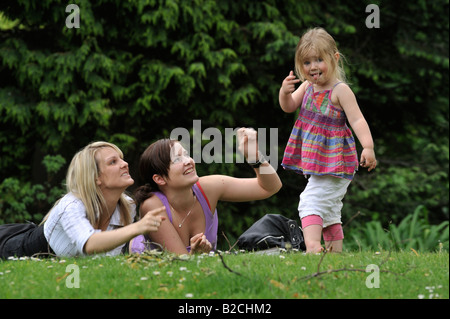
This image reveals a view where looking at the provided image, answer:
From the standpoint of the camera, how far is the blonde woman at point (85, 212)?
410cm

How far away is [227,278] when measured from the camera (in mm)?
3230

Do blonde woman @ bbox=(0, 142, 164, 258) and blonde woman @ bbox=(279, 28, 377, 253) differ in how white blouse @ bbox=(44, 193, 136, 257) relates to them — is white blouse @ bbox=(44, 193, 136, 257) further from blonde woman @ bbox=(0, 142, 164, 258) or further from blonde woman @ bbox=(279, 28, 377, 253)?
blonde woman @ bbox=(279, 28, 377, 253)

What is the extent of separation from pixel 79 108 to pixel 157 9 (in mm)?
1599

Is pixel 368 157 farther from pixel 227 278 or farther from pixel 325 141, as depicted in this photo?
pixel 227 278

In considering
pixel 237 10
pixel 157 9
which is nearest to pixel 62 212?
pixel 157 9

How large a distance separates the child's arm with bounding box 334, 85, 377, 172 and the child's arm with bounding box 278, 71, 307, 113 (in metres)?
0.33

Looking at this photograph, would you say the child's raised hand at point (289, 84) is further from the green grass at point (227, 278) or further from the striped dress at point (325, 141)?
the green grass at point (227, 278)

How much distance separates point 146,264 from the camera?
365 centimetres

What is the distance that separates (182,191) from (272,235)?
89 centimetres

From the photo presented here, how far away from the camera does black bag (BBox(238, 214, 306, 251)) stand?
4.91 metres

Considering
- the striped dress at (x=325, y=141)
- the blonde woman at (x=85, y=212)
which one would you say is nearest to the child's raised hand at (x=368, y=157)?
the striped dress at (x=325, y=141)

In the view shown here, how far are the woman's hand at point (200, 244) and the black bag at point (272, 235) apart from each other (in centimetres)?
61

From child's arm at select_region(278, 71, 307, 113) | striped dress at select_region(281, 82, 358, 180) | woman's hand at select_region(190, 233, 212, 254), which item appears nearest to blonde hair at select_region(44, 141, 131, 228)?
woman's hand at select_region(190, 233, 212, 254)
